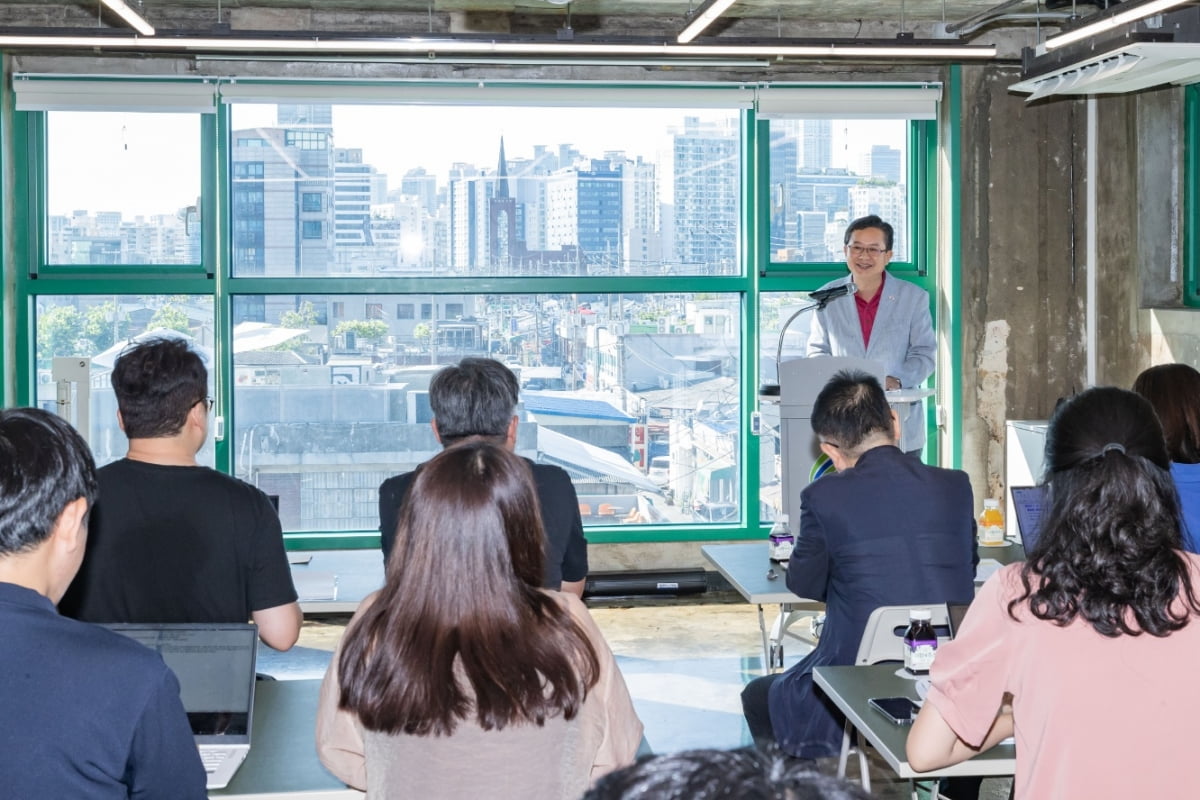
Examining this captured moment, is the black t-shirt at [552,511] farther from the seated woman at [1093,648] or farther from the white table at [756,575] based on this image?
the seated woman at [1093,648]

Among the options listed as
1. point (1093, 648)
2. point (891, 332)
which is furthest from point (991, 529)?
point (1093, 648)

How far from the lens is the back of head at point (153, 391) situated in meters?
3.03

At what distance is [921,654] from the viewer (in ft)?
10.2

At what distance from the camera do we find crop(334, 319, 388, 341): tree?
25.0 ft

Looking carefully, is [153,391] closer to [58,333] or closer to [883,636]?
[883,636]

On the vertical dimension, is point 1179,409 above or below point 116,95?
below

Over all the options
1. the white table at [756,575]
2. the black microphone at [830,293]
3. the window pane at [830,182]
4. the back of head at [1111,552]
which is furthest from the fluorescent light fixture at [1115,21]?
the back of head at [1111,552]

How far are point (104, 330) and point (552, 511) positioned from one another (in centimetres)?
478

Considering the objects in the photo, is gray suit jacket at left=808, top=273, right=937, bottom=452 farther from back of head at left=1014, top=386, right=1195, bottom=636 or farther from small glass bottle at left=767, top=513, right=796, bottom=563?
back of head at left=1014, top=386, right=1195, bottom=636

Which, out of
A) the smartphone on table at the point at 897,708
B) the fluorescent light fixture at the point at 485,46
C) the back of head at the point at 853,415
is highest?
the fluorescent light fixture at the point at 485,46

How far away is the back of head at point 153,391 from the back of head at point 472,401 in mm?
657

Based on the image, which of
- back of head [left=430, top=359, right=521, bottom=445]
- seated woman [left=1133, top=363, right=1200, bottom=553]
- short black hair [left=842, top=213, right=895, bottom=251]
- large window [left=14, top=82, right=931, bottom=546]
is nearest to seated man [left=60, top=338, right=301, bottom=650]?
back of head [left=430, top=359, right=521, bottom=445]

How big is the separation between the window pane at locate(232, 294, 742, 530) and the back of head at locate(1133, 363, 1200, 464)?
4328 mm

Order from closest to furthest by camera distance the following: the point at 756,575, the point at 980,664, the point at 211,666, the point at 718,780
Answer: the point at 718,780 < the point at 980,664 < the point at 211,666 < the point at 756,575
